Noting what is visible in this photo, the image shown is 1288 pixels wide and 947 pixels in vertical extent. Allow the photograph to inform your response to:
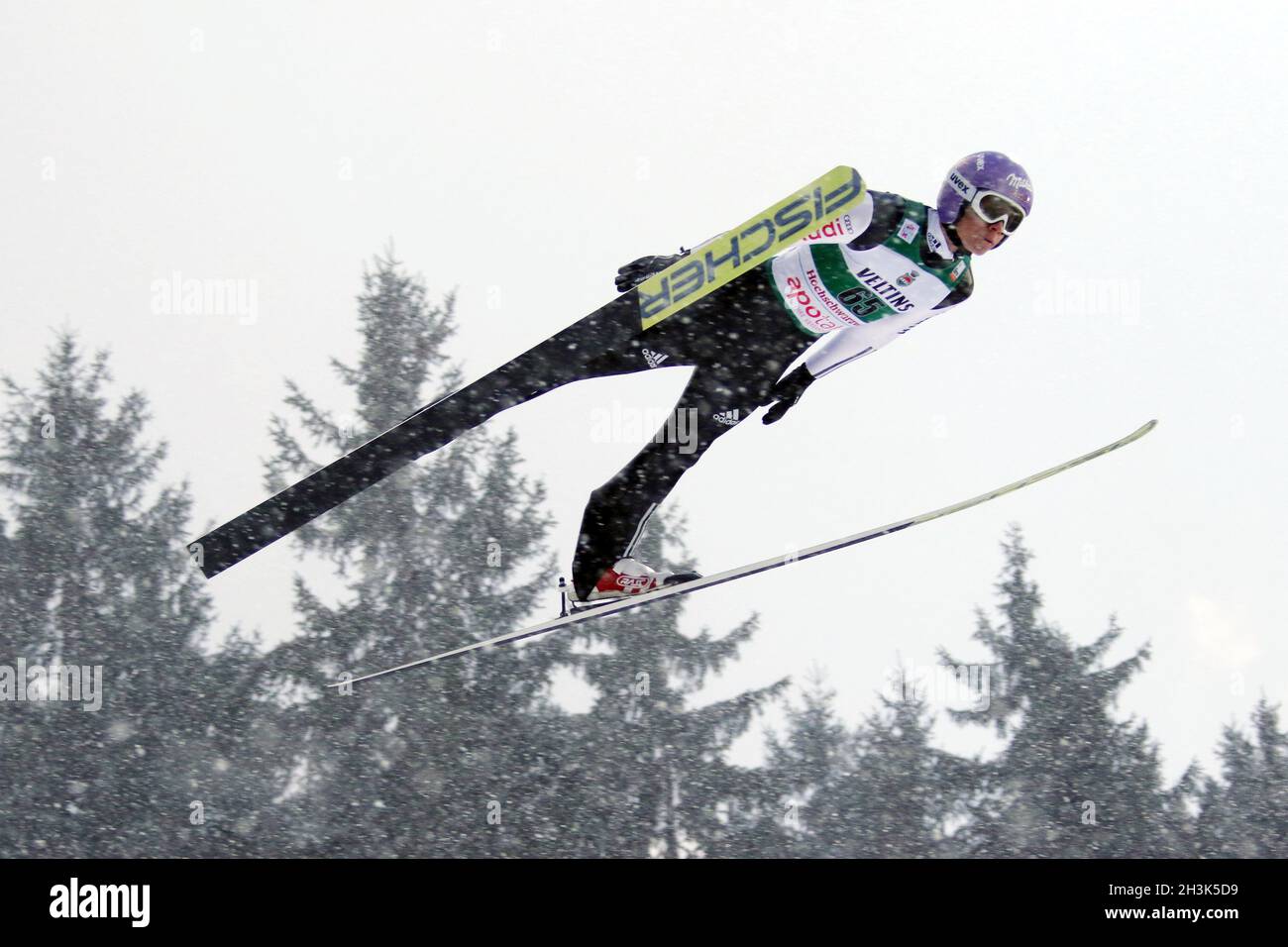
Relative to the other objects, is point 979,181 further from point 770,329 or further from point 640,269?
point 640,269

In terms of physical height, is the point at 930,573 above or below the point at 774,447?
below

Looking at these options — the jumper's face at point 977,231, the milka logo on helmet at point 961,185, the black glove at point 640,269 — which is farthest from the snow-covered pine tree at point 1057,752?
the milka logo on helmet at point 961,185

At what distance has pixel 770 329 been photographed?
483cm

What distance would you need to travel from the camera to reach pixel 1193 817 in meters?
15.1

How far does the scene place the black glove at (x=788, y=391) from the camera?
16.3 ft

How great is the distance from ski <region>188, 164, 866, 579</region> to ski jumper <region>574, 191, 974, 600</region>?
0.09 m

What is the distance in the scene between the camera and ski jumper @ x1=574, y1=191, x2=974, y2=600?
456 centimetres

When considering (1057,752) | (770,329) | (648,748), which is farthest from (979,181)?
(1057,752)

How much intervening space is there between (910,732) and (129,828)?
8.69 meters

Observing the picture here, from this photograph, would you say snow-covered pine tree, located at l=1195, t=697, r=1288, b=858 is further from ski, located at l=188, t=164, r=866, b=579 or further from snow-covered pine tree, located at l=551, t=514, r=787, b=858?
ski, located at l=188, t=164, r=866, b=579

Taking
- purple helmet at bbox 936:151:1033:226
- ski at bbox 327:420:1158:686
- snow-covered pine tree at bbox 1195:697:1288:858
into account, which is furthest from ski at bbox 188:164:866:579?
snow-covered pine tree at bbox 1195:697:1288:858

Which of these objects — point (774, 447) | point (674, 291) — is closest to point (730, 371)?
point (674, 291)

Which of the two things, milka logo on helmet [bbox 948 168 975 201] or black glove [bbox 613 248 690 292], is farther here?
black glove [bbox 613 248 690 292]
